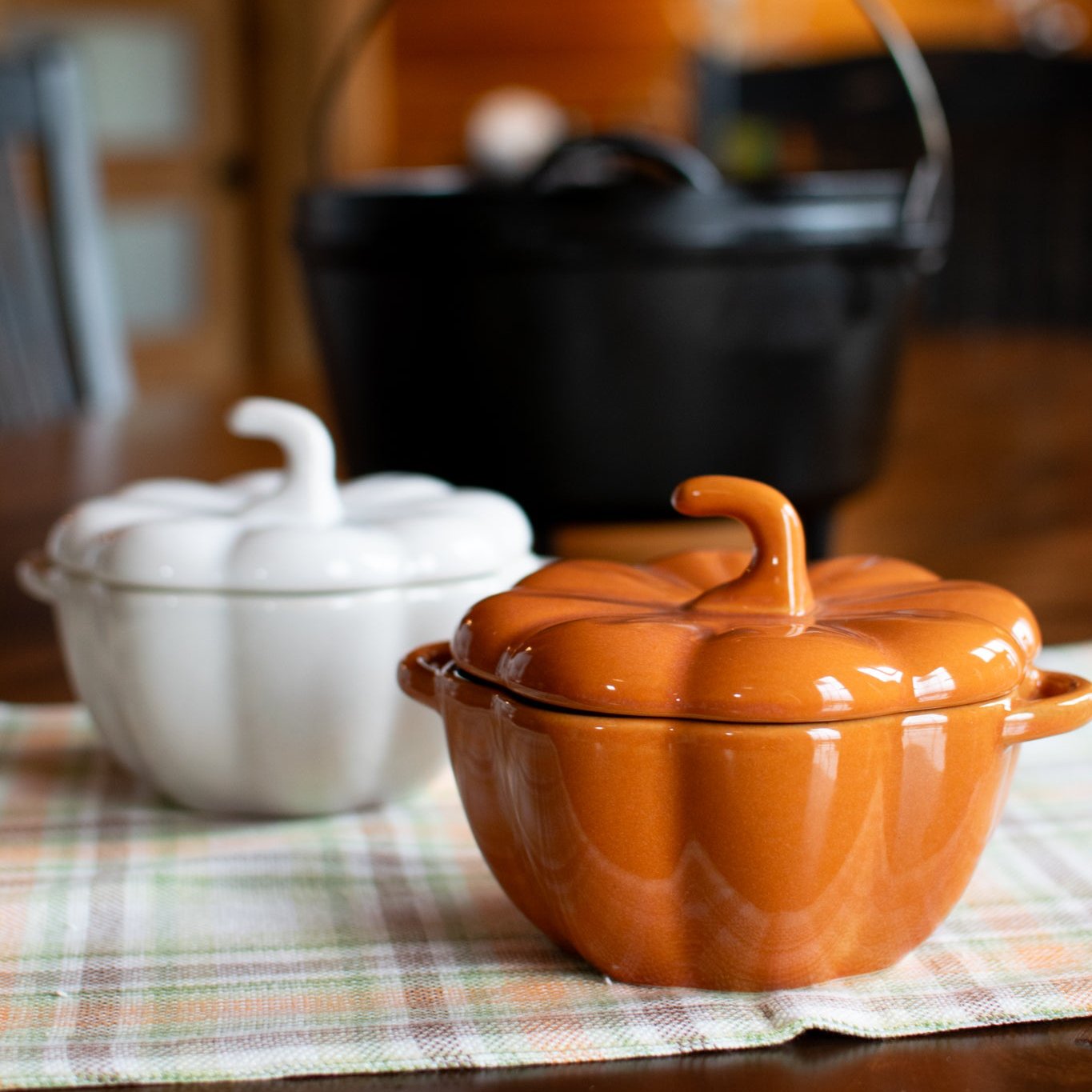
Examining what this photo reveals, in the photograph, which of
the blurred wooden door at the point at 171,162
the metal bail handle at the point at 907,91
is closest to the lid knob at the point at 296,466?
the metal bail handle at the point at 907,91

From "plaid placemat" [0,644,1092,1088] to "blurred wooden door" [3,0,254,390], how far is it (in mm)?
3832

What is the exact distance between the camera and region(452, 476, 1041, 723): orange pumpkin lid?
38cm

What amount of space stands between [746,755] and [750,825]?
2 cm

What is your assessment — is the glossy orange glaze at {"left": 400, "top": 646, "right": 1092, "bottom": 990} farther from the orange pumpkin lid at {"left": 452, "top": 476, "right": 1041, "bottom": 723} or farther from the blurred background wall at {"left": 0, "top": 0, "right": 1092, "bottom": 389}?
the blurred background wall at {"left": 0, "top": 0, "right": 1092, "bottom": 389}

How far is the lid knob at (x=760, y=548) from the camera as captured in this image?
0.42 m

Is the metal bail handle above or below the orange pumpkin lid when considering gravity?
above

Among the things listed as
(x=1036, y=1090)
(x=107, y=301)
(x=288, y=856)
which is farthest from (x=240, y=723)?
(x=107, y=301)

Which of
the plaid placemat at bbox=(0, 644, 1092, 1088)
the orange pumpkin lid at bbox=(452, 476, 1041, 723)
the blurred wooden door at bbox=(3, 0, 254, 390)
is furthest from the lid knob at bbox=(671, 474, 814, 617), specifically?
the blurred wooden door at bbox=(3, 0, 254, 390)

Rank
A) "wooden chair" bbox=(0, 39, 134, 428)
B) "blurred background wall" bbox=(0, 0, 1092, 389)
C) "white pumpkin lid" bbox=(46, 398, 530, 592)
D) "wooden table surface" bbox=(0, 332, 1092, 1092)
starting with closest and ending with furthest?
"wooden table surface" bbox=(0, 332, 1092, 1092) → "white pumpkin lid" bbox=(46, 398, 530, 592) → "wooden chair" bbox=(0, 39, 134, 428) → "blurred background wall" bbox=(0, 0, 1092, 389)

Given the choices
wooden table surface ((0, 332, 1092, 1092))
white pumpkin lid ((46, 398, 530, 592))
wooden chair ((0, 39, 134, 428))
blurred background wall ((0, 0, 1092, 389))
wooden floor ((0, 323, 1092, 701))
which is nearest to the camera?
wooden table surface ((0, 332, 1092, 1092))

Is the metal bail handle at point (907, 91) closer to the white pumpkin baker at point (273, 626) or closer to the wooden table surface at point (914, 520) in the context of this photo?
the wooden table surface at point (914, 520)

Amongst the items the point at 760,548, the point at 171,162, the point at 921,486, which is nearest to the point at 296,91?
the point at 171,162

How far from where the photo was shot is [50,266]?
5.09ft

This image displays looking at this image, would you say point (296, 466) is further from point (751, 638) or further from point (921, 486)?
point (921, 486)
